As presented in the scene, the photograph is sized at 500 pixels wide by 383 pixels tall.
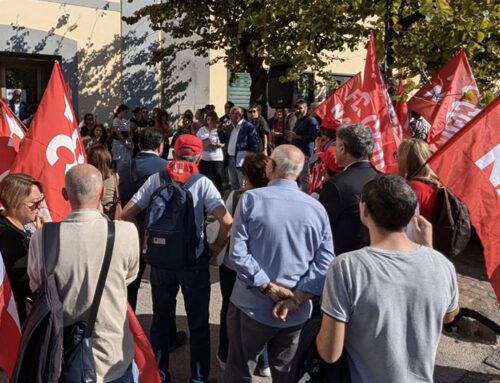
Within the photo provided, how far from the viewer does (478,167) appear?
317cm

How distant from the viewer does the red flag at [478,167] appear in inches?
123

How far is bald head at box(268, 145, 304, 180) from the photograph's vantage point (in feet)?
9.92

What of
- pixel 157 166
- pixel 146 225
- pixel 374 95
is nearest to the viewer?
pixel 146 225

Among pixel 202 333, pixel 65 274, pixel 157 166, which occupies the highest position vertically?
pixel 157 166

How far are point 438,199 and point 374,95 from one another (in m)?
1.58

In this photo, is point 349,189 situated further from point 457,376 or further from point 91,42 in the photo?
point 91,42

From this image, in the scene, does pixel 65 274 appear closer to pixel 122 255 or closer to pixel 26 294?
pixel 122 255

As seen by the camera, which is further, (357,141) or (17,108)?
(17,108)

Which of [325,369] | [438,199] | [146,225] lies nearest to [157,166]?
[146,225]

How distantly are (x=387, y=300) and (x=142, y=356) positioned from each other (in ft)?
5.01

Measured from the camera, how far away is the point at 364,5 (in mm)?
6289

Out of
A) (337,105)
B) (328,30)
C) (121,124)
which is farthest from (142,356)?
(121,124)

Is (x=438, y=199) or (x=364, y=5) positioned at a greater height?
(x=364, y=5)

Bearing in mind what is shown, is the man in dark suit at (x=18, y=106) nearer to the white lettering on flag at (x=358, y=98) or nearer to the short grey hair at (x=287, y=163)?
the white lettering on flag at (x=358, y=98)
